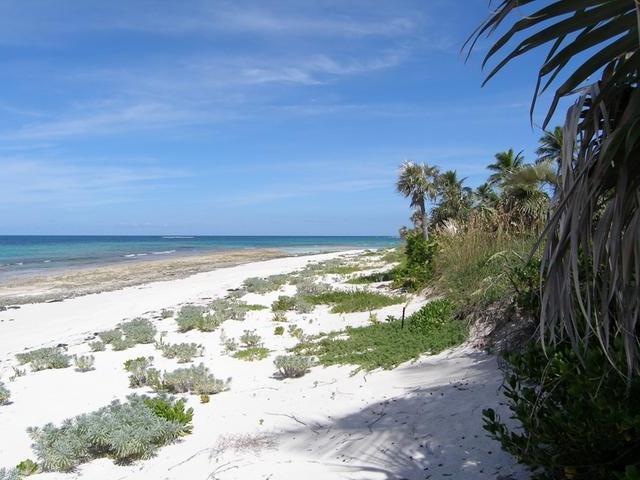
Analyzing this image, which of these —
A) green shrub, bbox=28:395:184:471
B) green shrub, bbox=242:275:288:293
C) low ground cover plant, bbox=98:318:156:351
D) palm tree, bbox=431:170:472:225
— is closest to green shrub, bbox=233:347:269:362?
low ground cover plant, bbox=98:318:156:351

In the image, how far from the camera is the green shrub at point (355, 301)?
1182cm

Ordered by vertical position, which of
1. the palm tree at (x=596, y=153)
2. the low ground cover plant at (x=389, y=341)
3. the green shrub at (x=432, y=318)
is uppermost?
the palm tree at (x=596, y=153)

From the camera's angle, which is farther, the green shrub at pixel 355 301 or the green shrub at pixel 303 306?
the green shrub at pixel 303 306

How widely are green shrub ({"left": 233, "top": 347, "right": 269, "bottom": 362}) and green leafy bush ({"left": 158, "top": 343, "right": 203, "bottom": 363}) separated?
2.48 feet

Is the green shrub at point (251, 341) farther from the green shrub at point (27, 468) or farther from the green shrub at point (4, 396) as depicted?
the green shrub at point (27, 468)

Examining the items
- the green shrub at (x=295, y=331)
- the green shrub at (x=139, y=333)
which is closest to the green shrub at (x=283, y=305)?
the green shrub at (x=295, y=331)

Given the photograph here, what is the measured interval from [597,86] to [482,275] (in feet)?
24.5

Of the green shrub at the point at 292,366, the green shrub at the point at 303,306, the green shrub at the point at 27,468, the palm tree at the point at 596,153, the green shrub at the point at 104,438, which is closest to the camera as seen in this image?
the palm tree at the point at 596,153

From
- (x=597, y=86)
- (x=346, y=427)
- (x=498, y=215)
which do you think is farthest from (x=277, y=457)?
(x=498, y=215)

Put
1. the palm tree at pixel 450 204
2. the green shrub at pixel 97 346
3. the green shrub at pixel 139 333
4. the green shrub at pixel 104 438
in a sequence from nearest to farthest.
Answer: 1. the green shrub at pixel 104 438
2. the green shrub at pixel 97 346
3. the green shrub at pixel 139 333
4. the palm tree at pixel 450 204

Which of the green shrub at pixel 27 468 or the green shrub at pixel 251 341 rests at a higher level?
the green shrub at pixel 251 341

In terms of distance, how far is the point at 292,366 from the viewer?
23.4 ft

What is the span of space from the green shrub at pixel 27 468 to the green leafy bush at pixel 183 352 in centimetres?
385

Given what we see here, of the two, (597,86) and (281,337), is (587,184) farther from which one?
(281,337)
